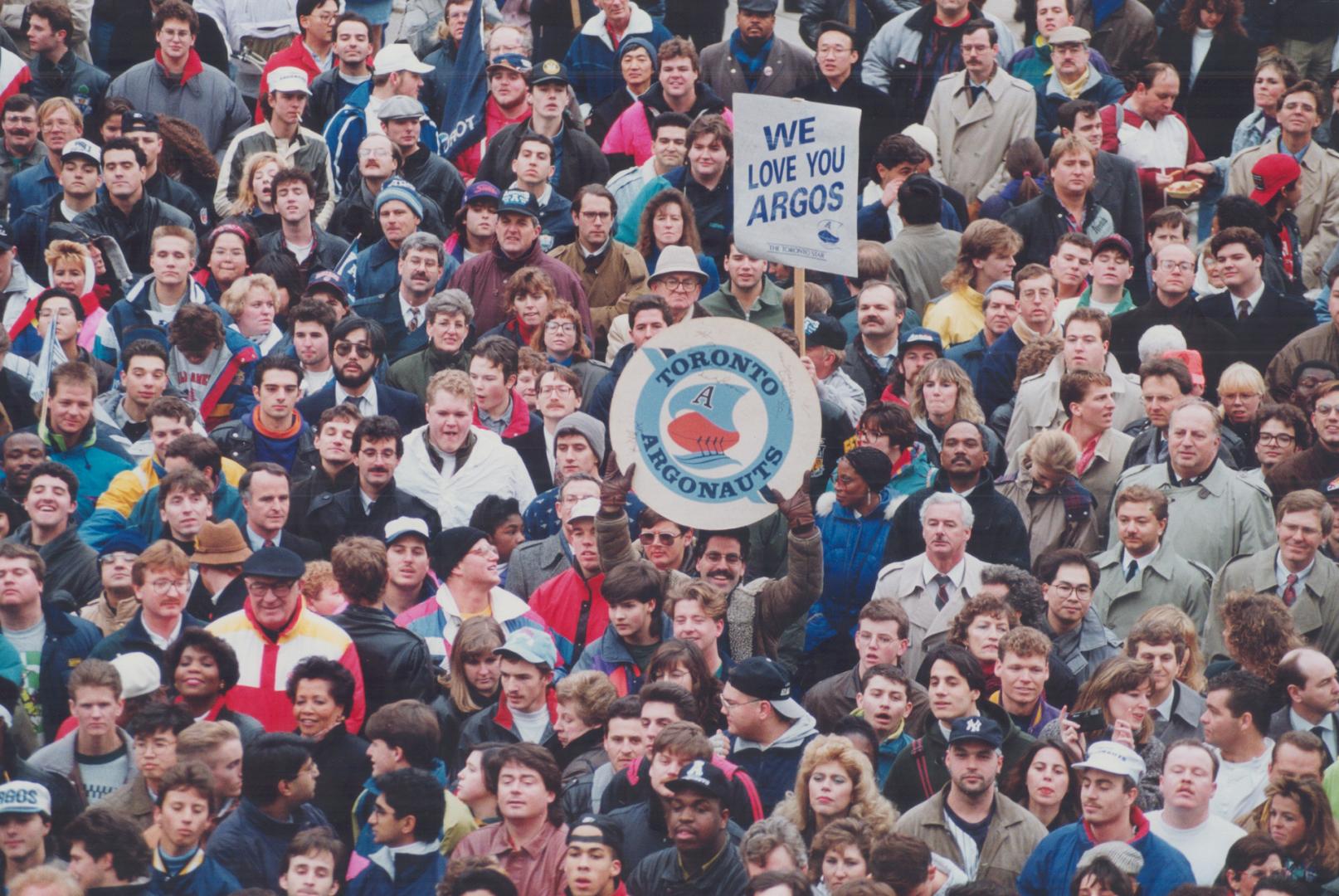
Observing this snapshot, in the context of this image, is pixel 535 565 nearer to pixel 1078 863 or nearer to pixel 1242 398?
pixel 1078 863

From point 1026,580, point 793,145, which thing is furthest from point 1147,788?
point 793,145

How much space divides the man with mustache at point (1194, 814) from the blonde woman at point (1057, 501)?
96.8 inches

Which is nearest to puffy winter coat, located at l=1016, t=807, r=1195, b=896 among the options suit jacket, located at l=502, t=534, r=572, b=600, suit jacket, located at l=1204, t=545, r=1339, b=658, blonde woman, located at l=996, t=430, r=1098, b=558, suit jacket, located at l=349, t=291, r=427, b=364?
suit jacket, located at l=1204, t=545, r=1339, b=658

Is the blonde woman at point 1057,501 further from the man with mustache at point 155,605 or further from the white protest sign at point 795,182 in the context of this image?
the man with mustache at point 155,605

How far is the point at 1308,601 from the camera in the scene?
469 inches

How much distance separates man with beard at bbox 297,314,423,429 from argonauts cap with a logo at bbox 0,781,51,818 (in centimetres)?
373

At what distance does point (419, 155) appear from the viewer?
1591cm

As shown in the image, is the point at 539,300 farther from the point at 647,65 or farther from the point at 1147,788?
the point at 1147,788

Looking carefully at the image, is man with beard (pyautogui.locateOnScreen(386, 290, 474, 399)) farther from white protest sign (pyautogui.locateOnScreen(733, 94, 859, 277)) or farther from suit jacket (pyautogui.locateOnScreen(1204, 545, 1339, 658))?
suit jacket (pyautogui.locateOnScreen(1204, 545, 1339, 658))

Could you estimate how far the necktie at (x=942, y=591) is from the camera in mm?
11820

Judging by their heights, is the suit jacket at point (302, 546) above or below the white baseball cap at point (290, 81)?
below

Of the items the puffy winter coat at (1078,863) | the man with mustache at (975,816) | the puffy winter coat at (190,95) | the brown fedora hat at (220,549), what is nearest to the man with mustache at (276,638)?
the brown fedora hat at (220,549)

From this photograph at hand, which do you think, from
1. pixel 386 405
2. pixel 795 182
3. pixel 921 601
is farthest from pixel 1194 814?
pixel 386 405

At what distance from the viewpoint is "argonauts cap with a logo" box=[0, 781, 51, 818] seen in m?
9.74
